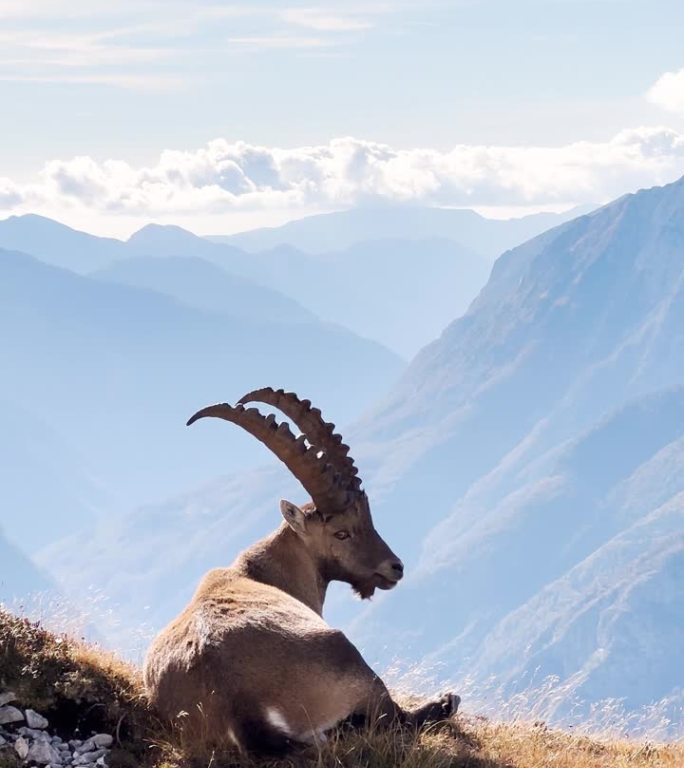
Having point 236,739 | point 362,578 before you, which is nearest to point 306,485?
point 362,578

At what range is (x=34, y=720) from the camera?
35.1 ft

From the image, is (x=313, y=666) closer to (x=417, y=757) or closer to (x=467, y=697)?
(x=417, y=757)

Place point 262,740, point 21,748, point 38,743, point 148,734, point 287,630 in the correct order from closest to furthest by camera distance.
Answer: point 262,740 → point 21,748 → point 38,743 → point 287,630 → point 148,734

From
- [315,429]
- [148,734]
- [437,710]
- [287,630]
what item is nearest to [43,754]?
[148,734]

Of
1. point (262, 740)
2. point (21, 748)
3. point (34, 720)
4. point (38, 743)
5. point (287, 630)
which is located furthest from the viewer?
point (34, 720)

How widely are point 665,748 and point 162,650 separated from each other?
17.2ft

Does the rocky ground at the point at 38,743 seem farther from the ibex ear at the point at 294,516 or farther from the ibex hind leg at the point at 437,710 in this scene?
the ibex ear at the point at 294,516

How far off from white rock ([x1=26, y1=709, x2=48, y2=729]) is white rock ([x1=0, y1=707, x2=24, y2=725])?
6 centimetres

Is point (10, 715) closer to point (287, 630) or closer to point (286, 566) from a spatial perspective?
point (287, 630)

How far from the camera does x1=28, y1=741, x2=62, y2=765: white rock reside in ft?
33.5

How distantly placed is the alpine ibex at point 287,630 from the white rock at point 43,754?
979mm

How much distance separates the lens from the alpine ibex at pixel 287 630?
10102mm

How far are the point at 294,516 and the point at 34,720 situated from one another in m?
3.44

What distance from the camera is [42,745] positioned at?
10.4 m
